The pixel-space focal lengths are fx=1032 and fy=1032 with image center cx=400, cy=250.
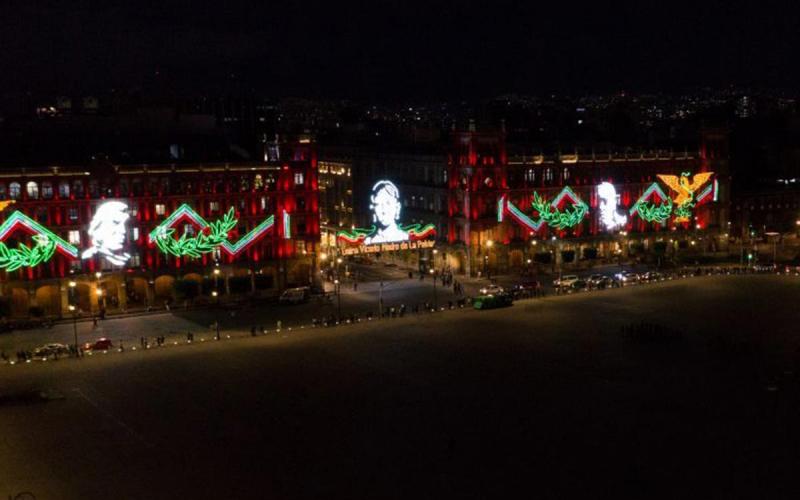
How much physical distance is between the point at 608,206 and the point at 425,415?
214 feet

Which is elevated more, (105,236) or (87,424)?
(105,236)


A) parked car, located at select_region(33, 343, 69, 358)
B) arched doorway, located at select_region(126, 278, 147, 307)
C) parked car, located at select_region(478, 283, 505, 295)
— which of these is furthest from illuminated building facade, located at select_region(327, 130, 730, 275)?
parked car, located at select_region(33, 343, 69, 358)

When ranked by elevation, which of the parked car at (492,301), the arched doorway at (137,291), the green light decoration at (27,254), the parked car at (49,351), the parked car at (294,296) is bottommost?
the parked car at (49,351)

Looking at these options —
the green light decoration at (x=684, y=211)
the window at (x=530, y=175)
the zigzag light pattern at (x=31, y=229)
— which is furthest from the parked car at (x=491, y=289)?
the zigzag light pattern at (x=31, y=229)

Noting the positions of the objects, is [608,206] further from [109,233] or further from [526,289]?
[109,233]

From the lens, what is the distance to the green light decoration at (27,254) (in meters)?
81.8

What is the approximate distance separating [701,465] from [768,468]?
9.39ft

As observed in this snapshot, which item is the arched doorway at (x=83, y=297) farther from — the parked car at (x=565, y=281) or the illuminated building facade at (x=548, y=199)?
the parked car at (x=565, y=281)

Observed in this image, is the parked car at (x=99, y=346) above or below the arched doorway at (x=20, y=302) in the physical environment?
below

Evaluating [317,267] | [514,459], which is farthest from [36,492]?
[317,267]

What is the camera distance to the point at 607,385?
59.9m

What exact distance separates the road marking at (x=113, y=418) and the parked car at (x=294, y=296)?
30.5 m

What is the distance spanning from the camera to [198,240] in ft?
296

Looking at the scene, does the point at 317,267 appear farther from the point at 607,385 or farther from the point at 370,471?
the point at 370,471
